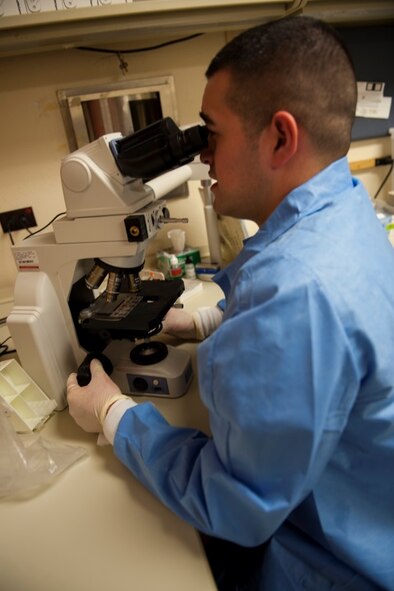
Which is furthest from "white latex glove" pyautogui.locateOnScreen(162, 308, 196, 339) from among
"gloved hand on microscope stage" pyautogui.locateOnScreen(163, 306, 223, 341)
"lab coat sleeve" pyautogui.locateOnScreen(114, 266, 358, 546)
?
"lab coat sleeve" pyautogui.locateOnScreen(114, 266, 358, 546)

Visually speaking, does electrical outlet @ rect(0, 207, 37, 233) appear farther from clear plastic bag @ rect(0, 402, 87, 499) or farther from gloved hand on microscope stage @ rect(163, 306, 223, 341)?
clear plastic bag @ rect(0, 402, 87, 499)

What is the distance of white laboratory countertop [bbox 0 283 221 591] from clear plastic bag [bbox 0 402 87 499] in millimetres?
17

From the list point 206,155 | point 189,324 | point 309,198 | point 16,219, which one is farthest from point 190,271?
point 309,198

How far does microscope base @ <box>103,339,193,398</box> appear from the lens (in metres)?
0.94

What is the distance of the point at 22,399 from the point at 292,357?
68cm

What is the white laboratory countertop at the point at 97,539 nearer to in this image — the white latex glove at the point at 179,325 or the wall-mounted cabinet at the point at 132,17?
the white latex glove at the point at 179,325

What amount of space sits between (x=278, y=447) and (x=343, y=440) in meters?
0.17

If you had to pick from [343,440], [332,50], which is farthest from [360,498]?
[332,50]

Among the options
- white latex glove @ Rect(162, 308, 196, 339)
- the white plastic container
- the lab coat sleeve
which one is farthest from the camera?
white latex glove @ Rect(162, 308, 196, 339)

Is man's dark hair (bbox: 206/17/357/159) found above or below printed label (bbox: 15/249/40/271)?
above

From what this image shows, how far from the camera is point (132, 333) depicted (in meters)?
0.90

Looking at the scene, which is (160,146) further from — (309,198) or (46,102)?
(46,102)

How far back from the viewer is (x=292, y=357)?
51cm

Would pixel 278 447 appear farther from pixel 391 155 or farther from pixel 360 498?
pixel 391 155
